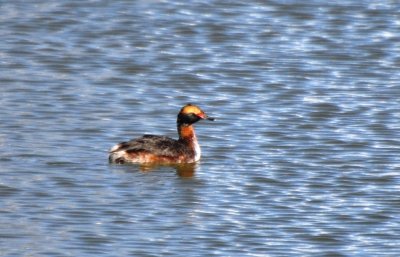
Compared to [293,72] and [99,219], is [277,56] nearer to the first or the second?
[293,72]

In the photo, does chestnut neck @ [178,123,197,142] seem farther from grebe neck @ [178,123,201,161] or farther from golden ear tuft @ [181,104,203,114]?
golden ear tuft @ [181,104,203,114]

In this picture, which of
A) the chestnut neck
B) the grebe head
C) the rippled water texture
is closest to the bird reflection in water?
the rippled water texture

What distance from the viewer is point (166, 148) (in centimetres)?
1512

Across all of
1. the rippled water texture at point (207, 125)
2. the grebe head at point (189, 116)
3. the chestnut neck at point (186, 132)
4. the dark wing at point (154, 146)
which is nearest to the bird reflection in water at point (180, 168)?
the rippled water texture at point (207, 125)

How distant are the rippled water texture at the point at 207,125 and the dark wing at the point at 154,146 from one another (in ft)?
0.72

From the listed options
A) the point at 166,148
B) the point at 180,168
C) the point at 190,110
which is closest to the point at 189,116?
the point at 190,110

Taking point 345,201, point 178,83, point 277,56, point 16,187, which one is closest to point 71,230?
point 16,187

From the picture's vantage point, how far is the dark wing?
1473cm

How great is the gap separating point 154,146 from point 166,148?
23 centimetres

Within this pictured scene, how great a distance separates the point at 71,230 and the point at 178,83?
650cm

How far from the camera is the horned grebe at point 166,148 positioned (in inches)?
580

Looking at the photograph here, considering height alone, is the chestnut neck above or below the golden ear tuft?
below

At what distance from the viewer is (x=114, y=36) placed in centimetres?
2091

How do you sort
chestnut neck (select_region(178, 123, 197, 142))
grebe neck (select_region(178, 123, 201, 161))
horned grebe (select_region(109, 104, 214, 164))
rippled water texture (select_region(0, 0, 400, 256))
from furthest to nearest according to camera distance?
1. chestnut neck (select_region(178, 123, 197, 142))
2. grebe neck (select_region(178, 123, 201, 161))
3. horned grebe (select_region(109, 104, 214, 164))
4. rippled water texture (select_region(0, 0, 400, 256))
